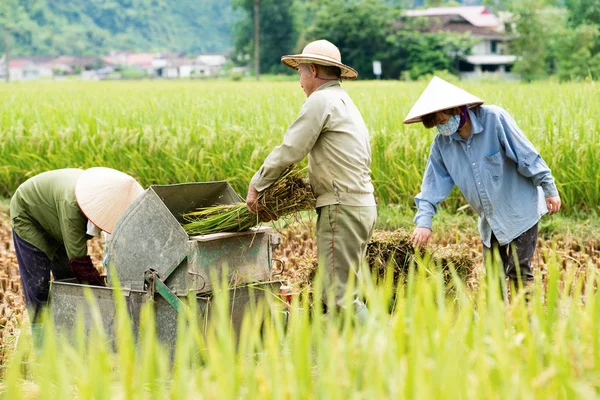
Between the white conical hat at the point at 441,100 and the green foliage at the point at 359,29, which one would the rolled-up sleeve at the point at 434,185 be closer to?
the white conical hat at the point at 441,100

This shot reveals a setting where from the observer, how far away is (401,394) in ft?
6.16

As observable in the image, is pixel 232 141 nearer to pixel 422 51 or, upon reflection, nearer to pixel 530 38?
Answer: pixel 530 38

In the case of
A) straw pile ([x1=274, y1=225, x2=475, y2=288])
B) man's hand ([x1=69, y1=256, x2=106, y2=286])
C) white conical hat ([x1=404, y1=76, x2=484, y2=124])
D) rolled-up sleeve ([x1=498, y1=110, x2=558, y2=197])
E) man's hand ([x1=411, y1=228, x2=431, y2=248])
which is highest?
white conical hat ([x1=404, y1=76, x2=484, y2=124])

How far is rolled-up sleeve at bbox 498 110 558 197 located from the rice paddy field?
0.47 meters

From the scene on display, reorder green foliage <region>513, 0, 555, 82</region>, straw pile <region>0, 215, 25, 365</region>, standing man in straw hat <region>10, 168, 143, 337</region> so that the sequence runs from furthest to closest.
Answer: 1. green foliage <region>513, 0, 555, 82</region>
2. straw pile <region>0, 215, 25, 365</region>
3. standing man in straw hat <region>10, 168, 143, 337</region>

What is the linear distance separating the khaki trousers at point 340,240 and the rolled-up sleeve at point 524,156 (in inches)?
28.8

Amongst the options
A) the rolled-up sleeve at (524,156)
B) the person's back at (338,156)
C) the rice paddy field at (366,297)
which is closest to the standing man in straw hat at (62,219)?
the rice paddy field at (366,297)

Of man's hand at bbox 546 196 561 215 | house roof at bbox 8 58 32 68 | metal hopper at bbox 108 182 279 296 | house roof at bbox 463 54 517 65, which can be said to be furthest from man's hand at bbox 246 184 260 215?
house roof at bbox 8 58 32 68

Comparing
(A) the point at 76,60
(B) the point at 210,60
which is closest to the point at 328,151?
(A) the point at 76,60

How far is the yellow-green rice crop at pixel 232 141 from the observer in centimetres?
723

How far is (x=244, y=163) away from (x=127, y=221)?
3.96 meters

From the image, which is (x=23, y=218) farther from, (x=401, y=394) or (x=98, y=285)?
(x=401, y=394)

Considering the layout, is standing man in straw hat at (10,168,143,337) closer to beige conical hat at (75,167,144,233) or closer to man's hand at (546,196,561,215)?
beige conical hat at (75,167,144,233)

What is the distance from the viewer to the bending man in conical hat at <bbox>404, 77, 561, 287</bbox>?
420cm
